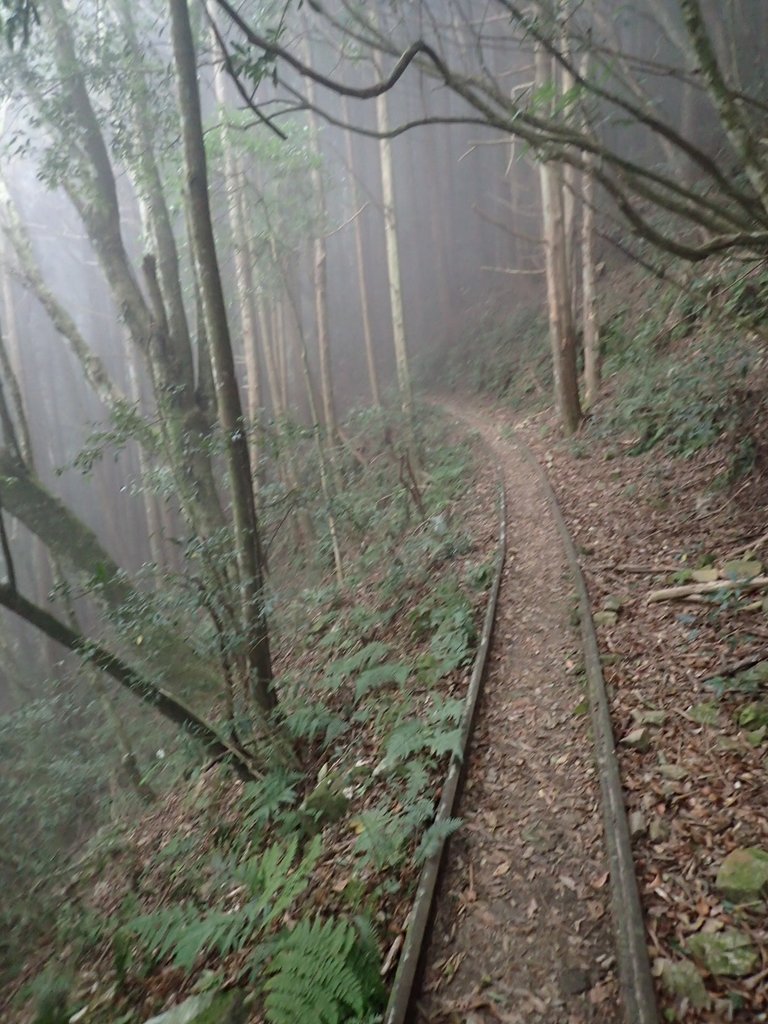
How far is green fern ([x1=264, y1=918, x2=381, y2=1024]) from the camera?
3.02m

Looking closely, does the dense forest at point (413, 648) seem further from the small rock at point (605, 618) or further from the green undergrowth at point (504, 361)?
the green undergrowth at point (504, 361)

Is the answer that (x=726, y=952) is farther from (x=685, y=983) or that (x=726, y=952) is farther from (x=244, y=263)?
(x=244, y=263)

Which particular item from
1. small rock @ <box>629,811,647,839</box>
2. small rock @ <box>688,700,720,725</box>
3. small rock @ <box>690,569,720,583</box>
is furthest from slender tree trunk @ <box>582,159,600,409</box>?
small rock @ <box>629,811,647,839</box>

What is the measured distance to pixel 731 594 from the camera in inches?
221

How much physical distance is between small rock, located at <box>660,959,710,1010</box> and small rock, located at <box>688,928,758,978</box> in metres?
0.10

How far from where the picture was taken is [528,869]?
3760 millimetres

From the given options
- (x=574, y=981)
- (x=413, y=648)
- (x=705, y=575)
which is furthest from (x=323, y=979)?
(x=705, y=575)

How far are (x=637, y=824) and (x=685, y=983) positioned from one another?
985 millimetres

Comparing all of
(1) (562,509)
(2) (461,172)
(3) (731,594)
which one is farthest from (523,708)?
(2) (461,172)

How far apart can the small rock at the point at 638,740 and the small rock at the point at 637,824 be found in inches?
24.8

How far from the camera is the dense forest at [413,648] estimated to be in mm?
3389

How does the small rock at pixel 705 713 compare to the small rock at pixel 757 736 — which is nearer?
the small rock at pixel 757 736

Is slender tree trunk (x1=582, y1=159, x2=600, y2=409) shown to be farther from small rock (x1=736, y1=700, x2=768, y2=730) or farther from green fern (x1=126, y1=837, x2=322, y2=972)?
green fern (x1=126, y1=837, x2=322, y2=972)

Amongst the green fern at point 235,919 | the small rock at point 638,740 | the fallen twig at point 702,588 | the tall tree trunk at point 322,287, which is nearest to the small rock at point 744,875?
the small rock at point 638,740
